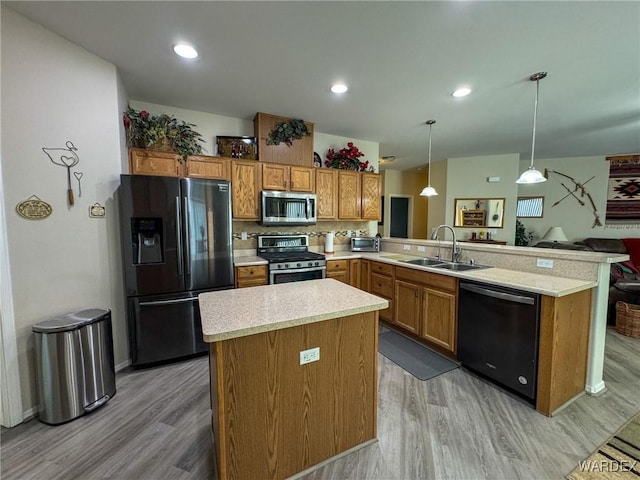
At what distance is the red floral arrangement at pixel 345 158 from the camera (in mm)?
4191

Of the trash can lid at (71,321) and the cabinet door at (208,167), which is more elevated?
the cabinet door at (208,167)

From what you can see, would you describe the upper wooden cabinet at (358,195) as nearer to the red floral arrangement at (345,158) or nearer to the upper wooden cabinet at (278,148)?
the red floral arrangement at (345,158)

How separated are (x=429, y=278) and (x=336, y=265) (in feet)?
4.26

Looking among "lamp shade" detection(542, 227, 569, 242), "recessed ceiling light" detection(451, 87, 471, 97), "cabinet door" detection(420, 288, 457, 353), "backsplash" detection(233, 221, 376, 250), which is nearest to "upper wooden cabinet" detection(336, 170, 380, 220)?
"backsplash" detection(233, 221, 376, 250)

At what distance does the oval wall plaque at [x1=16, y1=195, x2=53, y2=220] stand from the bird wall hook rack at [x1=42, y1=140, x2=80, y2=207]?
15 centimetres

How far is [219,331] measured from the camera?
1.14 metres

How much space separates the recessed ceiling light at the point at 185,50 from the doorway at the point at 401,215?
5.98 meters

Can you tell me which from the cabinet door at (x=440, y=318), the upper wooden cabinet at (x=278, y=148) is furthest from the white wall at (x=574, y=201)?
the upper wooden cabinet at (x=278, y=148)

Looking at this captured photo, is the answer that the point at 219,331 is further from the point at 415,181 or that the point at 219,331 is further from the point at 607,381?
the point at 415,181

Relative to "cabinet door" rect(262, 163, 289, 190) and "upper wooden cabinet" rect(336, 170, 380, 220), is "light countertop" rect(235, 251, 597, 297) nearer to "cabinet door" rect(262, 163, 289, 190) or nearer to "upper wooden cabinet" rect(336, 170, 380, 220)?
"upper wooden cabinet" rect(336, 170, 380, 220)

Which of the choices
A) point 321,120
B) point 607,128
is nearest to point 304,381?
point 321,120

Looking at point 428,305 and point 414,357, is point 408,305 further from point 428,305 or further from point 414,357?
point 414,357

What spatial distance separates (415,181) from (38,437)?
790cm

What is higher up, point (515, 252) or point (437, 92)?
point (437, 92)
